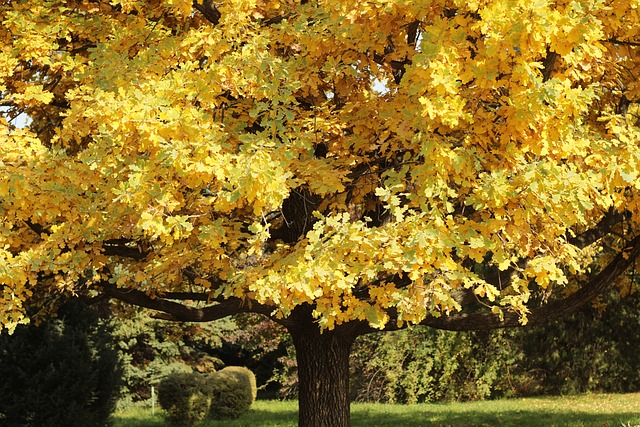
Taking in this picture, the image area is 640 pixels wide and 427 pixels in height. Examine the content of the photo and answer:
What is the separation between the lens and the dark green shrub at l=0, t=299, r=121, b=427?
11.2m

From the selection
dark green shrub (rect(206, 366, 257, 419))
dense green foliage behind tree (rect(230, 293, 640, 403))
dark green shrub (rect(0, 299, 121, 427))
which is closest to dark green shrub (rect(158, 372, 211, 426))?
dark green shrub (rect(206, 366, 257, 419))

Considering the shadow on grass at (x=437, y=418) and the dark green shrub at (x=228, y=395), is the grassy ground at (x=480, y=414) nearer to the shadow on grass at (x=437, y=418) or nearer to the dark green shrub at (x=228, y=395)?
the shadow on grass at (x=437, y=418)

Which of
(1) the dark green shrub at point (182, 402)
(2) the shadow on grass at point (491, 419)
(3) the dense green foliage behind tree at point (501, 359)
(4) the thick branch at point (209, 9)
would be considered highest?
(4) the thick branch at point (209, 9)

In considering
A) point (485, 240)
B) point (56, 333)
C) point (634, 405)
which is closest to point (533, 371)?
point (634, 405)

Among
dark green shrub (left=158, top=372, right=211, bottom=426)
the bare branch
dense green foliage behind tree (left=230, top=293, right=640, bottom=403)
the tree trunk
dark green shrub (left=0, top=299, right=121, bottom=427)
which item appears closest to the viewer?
the bare branch

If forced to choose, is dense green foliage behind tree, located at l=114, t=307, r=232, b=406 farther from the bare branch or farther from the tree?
the tree

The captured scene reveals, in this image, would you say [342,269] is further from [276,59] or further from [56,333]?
[56,333]

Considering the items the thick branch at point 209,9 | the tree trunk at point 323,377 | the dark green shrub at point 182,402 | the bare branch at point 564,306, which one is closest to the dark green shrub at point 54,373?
the tree trunk at point 323,377

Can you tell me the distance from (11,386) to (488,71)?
8.65 metres

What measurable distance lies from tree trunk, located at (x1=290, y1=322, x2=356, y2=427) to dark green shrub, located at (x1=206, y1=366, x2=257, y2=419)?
8.99 meters

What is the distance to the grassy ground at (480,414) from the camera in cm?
1528

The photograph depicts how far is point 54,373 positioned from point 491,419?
8717 mm

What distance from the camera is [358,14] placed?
634 cm

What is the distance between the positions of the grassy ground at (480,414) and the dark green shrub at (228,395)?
33cm
